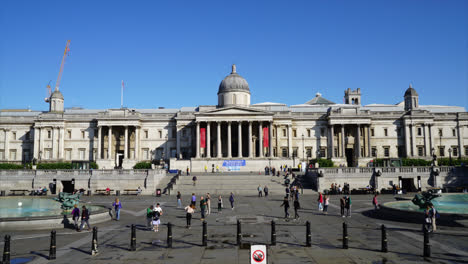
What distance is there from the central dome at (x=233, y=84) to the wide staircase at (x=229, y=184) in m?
28.9

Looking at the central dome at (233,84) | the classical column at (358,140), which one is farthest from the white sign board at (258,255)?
the classical column at (358,140)

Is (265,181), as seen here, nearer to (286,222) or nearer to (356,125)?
(286,222)

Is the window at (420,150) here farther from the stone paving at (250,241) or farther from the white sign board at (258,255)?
the white sign board at (258,255)

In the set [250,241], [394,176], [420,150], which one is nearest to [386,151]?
[420,150]

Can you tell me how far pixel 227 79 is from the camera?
80.4m

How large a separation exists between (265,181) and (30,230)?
111 feet

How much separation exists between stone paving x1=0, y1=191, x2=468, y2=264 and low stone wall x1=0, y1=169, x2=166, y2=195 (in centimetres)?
2534

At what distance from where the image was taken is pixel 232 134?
3071 inches

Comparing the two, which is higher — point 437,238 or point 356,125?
point 356,125

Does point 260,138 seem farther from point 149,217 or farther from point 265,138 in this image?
point 149,217

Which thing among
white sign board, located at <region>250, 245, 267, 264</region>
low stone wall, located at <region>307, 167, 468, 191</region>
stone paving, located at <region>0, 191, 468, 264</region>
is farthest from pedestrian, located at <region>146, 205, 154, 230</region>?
low stone wall, located at <region>307, 167, 468, 191</region>

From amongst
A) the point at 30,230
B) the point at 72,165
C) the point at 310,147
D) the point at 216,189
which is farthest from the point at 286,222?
the point at 310,147

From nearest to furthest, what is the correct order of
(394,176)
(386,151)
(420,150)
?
(394,176) → (420,150) → (386,151)

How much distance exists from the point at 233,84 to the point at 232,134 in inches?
427
